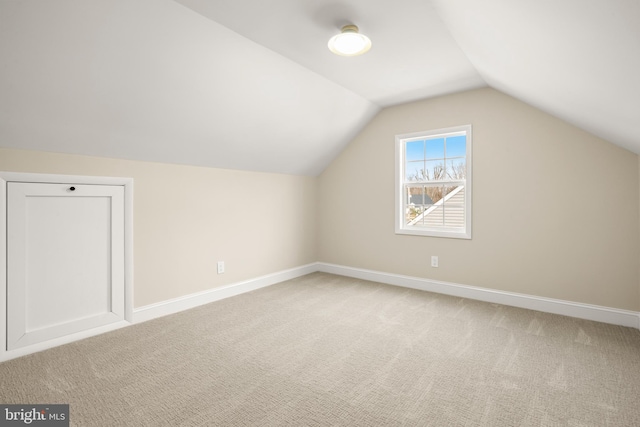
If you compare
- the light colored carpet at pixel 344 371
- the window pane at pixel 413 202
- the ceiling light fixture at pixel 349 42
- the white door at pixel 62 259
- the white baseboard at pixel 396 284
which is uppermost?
the ceiling light fixture at pixel 349 42

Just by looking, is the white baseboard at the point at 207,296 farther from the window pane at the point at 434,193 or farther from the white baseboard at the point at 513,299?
the window pane at the point at 434,193

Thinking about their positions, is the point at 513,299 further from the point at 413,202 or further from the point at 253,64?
the point at 253,64

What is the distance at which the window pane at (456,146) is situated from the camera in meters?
3.89

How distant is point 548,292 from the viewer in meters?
3.29

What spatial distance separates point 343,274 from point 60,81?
12.7ft

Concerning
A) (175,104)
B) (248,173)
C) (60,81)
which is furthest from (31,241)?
(248,173)

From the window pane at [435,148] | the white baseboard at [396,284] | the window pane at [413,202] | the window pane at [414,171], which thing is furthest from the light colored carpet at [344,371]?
the window pane at [435,148]

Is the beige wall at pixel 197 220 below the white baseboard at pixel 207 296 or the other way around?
the other way around

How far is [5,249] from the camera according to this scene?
91.4 inches

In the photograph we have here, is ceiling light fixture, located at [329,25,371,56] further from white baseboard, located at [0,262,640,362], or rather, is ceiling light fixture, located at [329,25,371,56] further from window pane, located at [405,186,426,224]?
white baseboard, located at [0,262,640,362]

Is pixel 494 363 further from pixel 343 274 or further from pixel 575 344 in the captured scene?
pixel 343 274

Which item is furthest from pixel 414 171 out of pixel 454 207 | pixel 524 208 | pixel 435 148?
pixel 524 208

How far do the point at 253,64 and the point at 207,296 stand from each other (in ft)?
8.08

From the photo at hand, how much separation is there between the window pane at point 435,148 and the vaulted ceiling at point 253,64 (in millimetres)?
761
